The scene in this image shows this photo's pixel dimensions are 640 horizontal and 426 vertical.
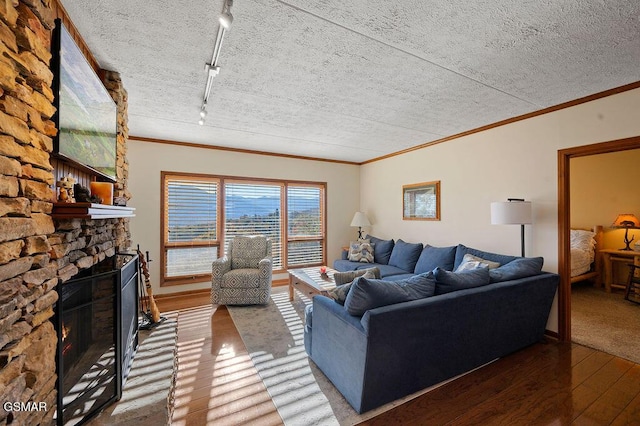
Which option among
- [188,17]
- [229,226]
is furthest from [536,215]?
[229,226]

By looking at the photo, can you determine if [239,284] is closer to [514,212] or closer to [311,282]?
[311,282]

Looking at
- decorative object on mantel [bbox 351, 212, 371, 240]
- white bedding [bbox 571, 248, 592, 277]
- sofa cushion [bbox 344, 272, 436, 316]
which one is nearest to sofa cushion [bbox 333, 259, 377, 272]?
decorative object on mantel [bbox 351, 212, 371, 240]

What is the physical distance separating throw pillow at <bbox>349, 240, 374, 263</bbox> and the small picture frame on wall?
0.90 meters

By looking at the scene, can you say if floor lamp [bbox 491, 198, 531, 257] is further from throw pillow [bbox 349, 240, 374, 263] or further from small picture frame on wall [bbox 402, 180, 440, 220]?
throw pillow [bbox 349, 240, 374, 263]

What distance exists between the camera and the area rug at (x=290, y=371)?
76.2 inches

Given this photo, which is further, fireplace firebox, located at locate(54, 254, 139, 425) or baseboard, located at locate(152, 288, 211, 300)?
baseboard, located at locate(152, 288, 211, 300)

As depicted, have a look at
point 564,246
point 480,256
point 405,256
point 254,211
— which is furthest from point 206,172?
point 564,246

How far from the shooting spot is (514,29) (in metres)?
1.84

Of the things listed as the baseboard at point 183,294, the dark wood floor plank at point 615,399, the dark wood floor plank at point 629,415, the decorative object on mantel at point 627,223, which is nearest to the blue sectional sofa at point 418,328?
the dark wood floor plank at point 615,399

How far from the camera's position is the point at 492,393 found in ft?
7.04

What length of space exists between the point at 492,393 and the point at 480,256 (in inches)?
73.7

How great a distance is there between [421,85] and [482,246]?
2537 millimetres

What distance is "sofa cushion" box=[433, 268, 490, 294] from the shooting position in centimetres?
228

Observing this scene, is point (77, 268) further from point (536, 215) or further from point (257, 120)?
point (536, 215)
